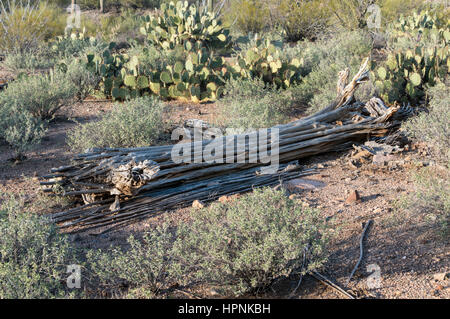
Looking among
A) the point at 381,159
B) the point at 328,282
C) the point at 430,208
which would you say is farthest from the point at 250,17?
the point at 328,282

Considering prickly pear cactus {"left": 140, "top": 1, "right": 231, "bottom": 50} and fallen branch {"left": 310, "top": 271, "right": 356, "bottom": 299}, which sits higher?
prickly pear cactus {"left": 140, "top": 1, "right": 231, "bottom": 50}

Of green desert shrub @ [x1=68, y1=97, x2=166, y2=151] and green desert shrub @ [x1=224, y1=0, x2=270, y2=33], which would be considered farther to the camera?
green desert shrub @ [x1=224, y1=0, x2=270, y2=33]

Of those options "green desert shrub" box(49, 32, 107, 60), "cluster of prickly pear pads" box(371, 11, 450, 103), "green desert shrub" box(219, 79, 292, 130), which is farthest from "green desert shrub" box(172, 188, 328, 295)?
"green desert shrub" box(49, 32, 107, 60)

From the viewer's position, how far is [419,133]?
6.18 metres

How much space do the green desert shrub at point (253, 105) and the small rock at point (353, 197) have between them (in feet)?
6.91

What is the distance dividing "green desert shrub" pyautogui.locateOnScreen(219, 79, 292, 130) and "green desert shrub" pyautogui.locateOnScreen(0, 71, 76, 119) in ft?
8.48

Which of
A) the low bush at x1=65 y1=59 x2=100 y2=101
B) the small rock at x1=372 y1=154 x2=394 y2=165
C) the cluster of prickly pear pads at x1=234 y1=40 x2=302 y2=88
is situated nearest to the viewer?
the small rock at x1=372 y1=154 x2=394 y2=165

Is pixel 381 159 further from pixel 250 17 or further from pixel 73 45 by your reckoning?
pixel 250 17

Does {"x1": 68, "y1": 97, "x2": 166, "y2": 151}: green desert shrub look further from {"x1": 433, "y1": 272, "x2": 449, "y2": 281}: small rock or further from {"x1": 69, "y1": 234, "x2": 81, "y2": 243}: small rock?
{"x1": 433, "y1": 272, "x2": 449, "y2": 281}: small rock

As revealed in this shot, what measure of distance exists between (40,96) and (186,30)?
19.0 ft

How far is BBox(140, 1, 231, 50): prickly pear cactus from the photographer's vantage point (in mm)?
12828

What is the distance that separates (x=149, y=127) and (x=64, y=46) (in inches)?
289

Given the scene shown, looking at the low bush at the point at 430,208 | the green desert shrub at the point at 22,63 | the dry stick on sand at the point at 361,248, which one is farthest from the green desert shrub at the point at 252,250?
the green desert shrub at the point at 22,63

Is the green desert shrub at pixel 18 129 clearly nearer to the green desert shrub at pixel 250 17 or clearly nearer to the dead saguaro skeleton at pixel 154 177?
the dead saguaro skeleton at pixel 154 177
